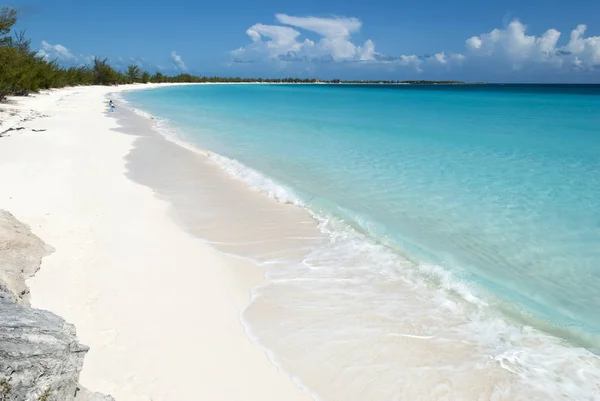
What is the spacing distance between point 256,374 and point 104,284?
7.43 ft

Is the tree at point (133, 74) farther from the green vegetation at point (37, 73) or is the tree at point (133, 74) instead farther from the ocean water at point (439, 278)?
the ocean water at point (439, 278)

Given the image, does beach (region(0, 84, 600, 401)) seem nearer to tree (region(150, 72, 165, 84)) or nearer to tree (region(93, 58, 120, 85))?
tree (region(93, 58, 120, 85))

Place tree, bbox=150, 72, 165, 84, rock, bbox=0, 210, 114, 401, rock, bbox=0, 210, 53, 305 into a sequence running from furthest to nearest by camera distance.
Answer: tree, bbox=150, 72, 165, 84 < rock, bbox=0, 210, 53, 305 < rock, bbox=0, 210, 114, 401

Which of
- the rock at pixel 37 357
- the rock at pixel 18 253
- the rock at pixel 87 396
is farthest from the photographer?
the rock at pixel 18 253

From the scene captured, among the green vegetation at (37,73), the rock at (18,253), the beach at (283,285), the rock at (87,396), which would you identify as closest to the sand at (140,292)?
the beach at (283,285)

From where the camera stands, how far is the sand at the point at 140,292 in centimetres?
333

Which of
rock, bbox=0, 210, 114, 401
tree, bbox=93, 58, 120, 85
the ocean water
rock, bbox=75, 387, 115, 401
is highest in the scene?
tree, bbox=93, 58, 120, 85

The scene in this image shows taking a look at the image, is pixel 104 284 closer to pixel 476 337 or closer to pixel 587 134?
pixel 476 337

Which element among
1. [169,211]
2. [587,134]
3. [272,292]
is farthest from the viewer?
[587,134]

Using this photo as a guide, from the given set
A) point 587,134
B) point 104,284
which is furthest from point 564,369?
point 587,134

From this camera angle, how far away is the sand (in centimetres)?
333

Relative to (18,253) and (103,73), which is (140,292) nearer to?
(18,253)

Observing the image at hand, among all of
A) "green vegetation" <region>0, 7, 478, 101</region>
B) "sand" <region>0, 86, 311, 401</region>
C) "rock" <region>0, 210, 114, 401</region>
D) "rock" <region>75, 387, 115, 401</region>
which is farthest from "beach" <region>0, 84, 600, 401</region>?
"green vegetation" <region>0, 7, 478, 101</region>

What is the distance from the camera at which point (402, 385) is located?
3.42 metres
